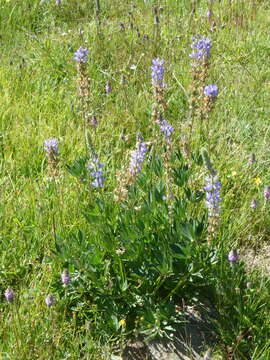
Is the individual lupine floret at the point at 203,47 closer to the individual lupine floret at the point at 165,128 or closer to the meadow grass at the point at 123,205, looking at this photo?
the meadow grass at the point at 123,205

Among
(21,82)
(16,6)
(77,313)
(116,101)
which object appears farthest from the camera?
(16,6)

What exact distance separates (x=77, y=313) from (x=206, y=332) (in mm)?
534

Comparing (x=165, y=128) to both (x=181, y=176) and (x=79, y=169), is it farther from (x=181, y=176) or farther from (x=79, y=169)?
(x=79, y=169)

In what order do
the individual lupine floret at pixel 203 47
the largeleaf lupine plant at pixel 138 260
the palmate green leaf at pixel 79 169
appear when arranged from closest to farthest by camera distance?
the largeleaf lupine plant at pixel 138 260
the individual lupine floret at pixel 203 47
the palmate green leaf at pixel 79 169

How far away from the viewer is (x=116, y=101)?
11.9ft

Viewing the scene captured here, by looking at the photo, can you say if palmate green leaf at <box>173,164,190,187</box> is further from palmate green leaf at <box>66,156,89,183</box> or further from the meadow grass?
palmate green leaf at <box>66,156,89,183</box>

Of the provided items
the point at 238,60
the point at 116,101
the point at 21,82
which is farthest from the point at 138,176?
the point at 238,60

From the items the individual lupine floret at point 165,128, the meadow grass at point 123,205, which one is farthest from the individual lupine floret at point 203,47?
the individual lupine floret at point 165,128

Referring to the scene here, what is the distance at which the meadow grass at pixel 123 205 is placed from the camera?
2105 mm

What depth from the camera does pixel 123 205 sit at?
7.47 feet

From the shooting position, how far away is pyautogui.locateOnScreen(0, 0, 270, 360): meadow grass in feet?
6.91

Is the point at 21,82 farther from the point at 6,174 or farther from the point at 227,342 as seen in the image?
the point at 227,342

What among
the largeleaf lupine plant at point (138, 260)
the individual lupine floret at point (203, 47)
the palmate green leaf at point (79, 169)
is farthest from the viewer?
the palmate green leaf at point (79, 169)

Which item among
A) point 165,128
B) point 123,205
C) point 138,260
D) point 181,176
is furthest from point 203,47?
point 138,260
